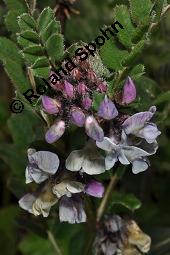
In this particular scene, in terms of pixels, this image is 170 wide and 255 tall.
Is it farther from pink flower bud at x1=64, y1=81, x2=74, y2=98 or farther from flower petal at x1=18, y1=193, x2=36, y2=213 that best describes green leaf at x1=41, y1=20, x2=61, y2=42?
flower petal at x1=18, y1=193, x2=36, y2=213

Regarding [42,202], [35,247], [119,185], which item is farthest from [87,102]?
[119,185]

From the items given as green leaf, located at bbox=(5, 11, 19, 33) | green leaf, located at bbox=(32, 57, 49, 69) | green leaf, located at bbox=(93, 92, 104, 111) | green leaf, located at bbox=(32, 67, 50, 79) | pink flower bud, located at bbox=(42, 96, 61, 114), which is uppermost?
green leaf, located at bbox=(5, 11, 19, 33)

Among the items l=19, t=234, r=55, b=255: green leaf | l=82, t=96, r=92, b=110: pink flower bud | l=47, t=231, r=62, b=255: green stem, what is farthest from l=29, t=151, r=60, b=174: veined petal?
l=19, t=234, r=55, b=255: green leaf

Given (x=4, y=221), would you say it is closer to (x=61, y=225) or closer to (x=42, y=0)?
(x=61, y=225)

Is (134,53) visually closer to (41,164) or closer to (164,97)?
(164,97)

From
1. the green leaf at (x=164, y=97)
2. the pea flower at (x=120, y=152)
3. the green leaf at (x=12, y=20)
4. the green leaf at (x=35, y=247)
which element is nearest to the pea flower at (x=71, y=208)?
the pea flower at (x=120, y=152)
